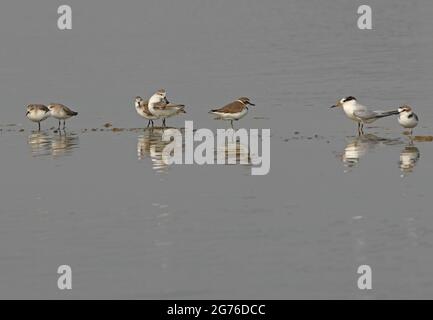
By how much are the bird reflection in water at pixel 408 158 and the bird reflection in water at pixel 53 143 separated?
34.5 feet

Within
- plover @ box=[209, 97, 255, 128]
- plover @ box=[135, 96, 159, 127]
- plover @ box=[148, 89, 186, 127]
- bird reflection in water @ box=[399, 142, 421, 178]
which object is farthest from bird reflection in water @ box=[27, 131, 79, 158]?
bird reflection in water @ box=[399, 142, 421, 178]

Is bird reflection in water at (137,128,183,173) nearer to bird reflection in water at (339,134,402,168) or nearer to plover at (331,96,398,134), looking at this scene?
bird reflection in water at (339,134,402,168)

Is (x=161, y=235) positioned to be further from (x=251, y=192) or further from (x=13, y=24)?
(x=13, y=24)

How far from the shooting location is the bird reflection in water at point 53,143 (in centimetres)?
3267

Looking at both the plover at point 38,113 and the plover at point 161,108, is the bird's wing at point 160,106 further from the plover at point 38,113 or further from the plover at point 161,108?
the plover at point 38,113

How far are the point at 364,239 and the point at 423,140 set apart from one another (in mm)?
13268

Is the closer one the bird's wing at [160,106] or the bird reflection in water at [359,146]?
the bird reflection in water at [359,146]

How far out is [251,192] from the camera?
25922 mm

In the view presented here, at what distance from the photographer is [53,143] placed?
34656 millimetres

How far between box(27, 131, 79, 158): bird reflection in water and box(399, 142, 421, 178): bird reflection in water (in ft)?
34.5

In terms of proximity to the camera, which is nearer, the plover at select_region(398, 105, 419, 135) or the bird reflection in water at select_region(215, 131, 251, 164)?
the bird reflection in water at select_region(215, 131, 251, 164)

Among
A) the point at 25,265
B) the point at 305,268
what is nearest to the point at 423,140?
the point at 305,268

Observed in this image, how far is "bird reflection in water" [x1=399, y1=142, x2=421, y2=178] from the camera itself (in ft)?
93.0

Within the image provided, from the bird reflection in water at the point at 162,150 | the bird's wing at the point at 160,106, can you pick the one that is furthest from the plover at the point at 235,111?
the bird reflection in water at the point at 162,150
